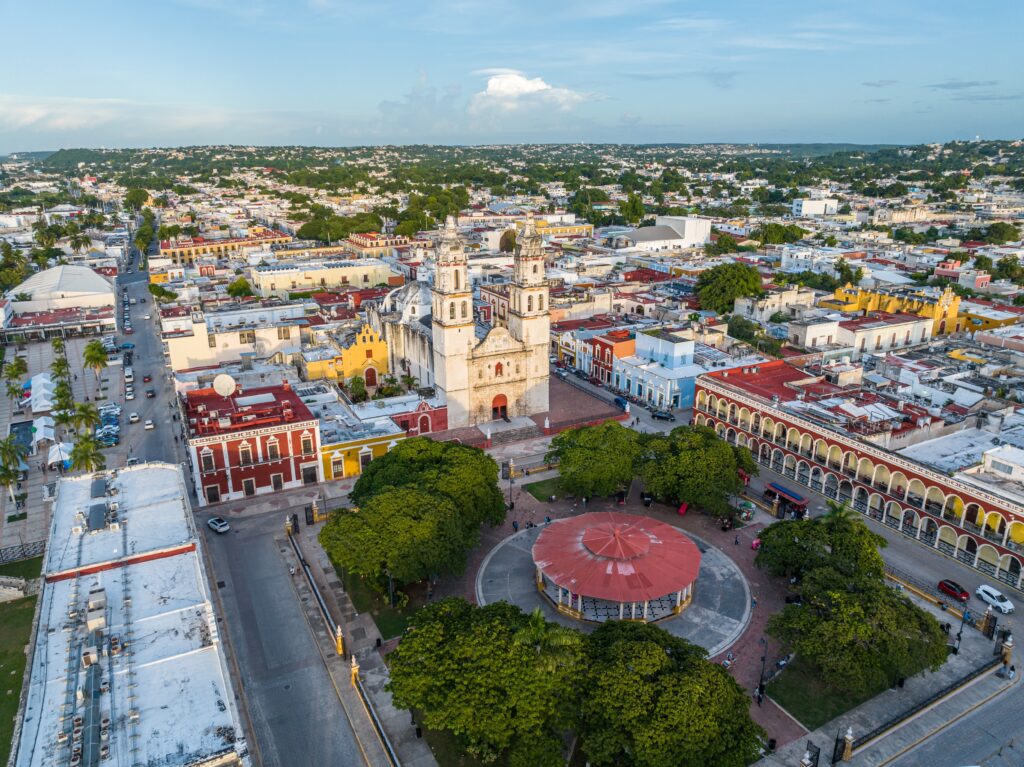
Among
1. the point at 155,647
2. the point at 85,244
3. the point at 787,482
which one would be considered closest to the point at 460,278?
the point at 787,482

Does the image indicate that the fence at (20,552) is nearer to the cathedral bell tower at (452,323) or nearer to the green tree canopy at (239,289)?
the cathedral bell tower at (452,323)

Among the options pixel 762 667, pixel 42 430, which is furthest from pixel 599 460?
pixel 42 430

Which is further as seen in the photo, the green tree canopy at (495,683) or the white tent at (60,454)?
the white tent at (60,454)

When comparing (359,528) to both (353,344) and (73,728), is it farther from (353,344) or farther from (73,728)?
(353,344)

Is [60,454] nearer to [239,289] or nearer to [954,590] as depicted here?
[239,289]

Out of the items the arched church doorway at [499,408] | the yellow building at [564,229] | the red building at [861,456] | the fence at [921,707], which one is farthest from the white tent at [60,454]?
Result: the yellow building at [564,229]

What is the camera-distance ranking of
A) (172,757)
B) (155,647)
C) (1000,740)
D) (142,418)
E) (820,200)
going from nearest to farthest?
(172,757) → (155,647) → (1000,740) → (142,418) → (820,200)

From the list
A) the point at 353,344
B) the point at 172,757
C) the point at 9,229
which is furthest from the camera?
the point at 9,229
